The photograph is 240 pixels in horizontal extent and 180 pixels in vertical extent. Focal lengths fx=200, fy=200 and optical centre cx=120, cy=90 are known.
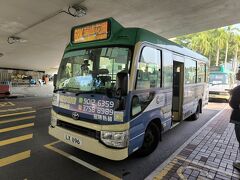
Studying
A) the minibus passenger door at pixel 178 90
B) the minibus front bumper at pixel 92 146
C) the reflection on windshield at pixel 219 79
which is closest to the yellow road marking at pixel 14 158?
the minibus front bumper at pixel 92 146

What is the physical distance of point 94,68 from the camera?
4.05 meters

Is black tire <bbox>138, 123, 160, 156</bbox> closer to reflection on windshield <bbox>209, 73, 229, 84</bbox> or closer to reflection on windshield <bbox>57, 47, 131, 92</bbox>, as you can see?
reflection on windshield <bbox>57, 47, 131, 92</bbox>

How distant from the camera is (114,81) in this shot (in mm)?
3725

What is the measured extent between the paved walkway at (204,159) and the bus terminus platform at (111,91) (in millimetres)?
687

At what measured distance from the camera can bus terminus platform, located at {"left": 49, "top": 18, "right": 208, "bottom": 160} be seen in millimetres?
3602

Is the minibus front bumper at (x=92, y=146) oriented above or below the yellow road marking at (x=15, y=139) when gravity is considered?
above

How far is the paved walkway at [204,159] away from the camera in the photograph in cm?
388

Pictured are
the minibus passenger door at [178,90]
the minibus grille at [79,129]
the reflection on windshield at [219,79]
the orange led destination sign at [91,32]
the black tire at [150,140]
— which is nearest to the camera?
the minibus grille at [79,129]

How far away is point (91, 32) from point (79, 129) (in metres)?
2.06

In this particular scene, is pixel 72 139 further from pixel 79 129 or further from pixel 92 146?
pixel 92 146

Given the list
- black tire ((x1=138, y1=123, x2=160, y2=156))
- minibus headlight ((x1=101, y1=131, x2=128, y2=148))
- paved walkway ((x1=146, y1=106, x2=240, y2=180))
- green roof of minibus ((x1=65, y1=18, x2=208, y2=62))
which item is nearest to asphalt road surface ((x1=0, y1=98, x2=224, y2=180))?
black tire ((x1=138, y1=123, x2=160, y2=156))

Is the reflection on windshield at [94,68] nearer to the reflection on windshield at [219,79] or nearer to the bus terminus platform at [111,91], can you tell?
the bus terminus platform at [111,91]

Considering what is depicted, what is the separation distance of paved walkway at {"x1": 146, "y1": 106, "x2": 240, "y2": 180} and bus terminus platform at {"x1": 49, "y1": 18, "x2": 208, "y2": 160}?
2.25 ft

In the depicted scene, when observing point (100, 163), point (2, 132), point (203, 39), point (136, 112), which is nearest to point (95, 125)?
point (136, 112)
